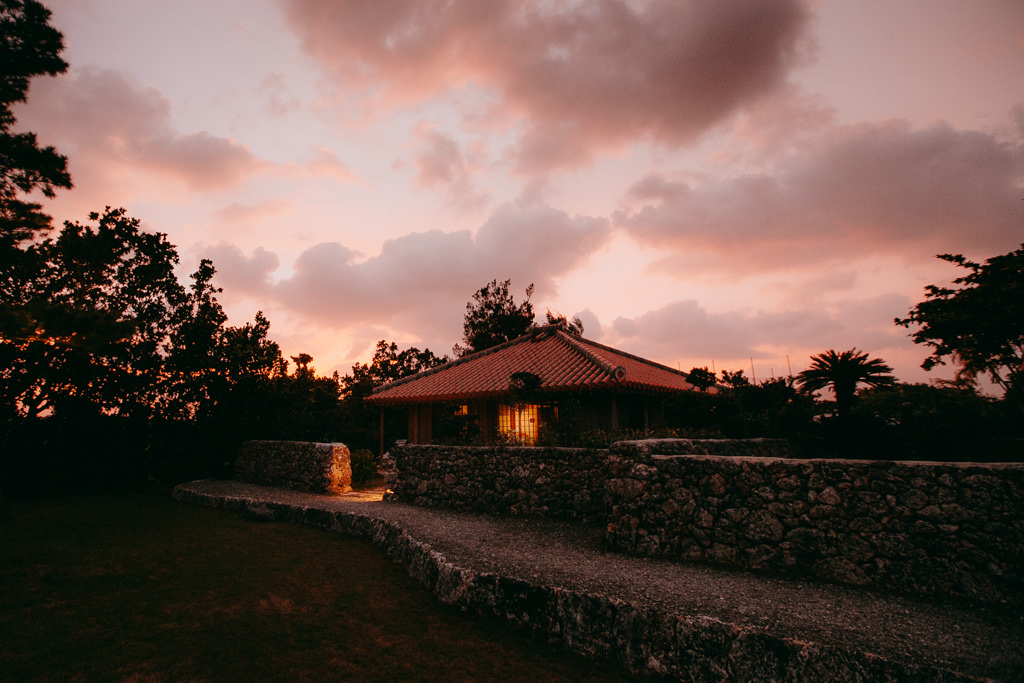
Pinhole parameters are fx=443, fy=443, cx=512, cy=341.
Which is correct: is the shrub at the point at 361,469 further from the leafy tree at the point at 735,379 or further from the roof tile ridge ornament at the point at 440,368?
the leafy tree at the point at 735,379

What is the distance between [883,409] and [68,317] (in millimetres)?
17175

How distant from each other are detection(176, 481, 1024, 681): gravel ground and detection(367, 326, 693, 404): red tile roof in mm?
5769

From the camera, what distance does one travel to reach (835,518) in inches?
213

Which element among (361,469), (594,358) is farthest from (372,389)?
(594,358)

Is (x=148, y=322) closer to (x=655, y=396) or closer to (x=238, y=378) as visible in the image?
(x=238, y=378)

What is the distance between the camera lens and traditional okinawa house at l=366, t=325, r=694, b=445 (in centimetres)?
1308

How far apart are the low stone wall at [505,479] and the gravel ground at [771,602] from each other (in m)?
1.10

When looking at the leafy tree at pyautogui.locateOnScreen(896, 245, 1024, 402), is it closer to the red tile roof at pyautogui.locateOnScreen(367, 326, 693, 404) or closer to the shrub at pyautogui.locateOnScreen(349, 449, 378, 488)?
the red tile roof at pyautogui.locateOnScreen(367, 326, 693, 404)

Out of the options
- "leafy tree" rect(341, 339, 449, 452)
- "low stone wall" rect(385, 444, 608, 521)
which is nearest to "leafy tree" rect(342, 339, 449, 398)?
"leafy tree" rect(341, 339, 449, 452)

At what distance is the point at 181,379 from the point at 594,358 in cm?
1616

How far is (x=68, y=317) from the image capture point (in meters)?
8.33

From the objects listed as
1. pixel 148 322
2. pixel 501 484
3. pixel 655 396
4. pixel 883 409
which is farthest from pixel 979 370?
pixel 148 322

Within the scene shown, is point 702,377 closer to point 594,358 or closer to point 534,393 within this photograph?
point 594,358

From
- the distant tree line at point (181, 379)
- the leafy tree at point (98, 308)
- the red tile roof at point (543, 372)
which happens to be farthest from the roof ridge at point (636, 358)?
the leafy tree at point (98, 308)
